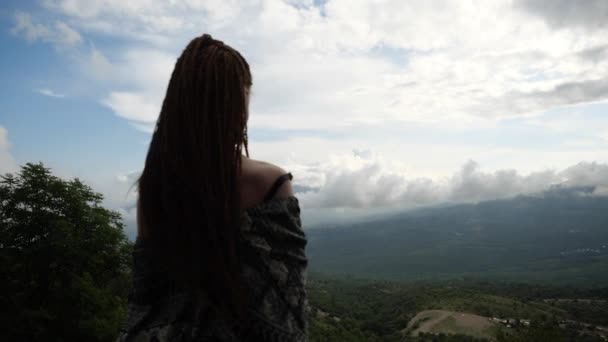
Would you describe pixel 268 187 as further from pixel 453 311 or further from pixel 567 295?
pixel 567 295

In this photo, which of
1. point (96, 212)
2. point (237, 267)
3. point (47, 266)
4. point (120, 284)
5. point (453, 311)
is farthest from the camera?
point (453, 311)

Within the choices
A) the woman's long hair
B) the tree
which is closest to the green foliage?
the tree

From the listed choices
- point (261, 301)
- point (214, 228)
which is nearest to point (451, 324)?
point (261, 301)

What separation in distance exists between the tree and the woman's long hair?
17573 mm

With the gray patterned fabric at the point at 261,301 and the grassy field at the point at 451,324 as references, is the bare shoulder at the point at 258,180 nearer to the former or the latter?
the gray patterned fabric at the point at 261,301

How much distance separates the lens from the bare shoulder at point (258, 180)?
157cm

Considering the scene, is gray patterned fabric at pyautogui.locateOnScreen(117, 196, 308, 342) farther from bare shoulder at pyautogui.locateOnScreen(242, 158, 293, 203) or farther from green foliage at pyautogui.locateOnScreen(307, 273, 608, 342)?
green foliage at pyautogui.locateOnScreen(307, 273, 608, 342)

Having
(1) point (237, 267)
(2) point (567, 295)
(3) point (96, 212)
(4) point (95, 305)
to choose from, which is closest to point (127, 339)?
(1) point (237, 267)

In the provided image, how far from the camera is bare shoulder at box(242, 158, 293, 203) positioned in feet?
5.14

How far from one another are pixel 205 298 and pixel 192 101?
2.42 ft

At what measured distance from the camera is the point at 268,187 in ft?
5.16

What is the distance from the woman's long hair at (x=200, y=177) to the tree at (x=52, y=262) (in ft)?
57.7

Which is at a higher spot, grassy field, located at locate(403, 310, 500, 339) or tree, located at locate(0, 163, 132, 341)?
tree, located at locate(0, 163, 132, 341)

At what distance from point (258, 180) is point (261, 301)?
44 centimetres
